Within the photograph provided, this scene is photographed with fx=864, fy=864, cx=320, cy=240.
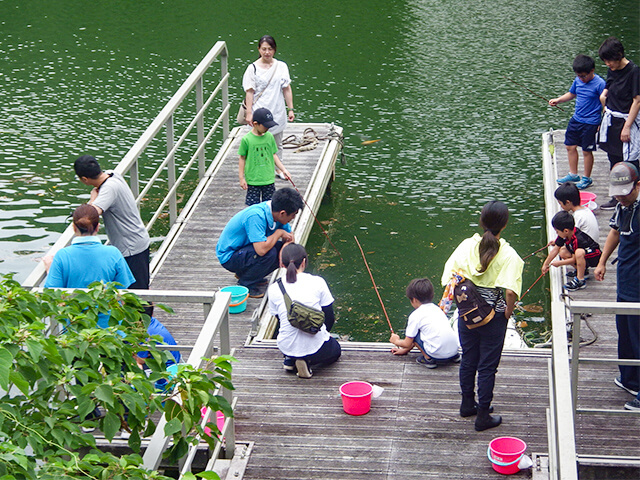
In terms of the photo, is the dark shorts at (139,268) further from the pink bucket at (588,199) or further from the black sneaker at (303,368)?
the pink bucket at (588,199)

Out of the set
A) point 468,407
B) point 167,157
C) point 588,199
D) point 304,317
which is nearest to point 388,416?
point 468,407

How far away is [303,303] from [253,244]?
4.18 feet

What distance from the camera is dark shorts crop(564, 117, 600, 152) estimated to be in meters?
8.54

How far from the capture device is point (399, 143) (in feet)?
40.3

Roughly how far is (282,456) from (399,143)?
787 cm

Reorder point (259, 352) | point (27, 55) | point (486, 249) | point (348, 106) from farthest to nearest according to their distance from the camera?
point (27, 55) < point (348, 106) < point (259, 352) < point (486, 249)

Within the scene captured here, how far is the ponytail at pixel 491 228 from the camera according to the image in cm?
488

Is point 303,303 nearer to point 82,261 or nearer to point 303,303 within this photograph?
point 303,303

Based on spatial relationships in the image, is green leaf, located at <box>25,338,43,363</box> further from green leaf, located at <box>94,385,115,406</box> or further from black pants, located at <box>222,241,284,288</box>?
black pants, located at <box>222,241,284,288</box>

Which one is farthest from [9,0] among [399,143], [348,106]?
[399,143]

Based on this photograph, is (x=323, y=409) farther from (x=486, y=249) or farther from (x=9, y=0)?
(x=9, y=0)

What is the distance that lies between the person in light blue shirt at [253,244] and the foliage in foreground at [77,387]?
10.3 feet

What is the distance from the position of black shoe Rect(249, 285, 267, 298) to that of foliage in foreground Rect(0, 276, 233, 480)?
3.36 metres

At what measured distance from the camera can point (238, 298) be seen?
6879 mm
